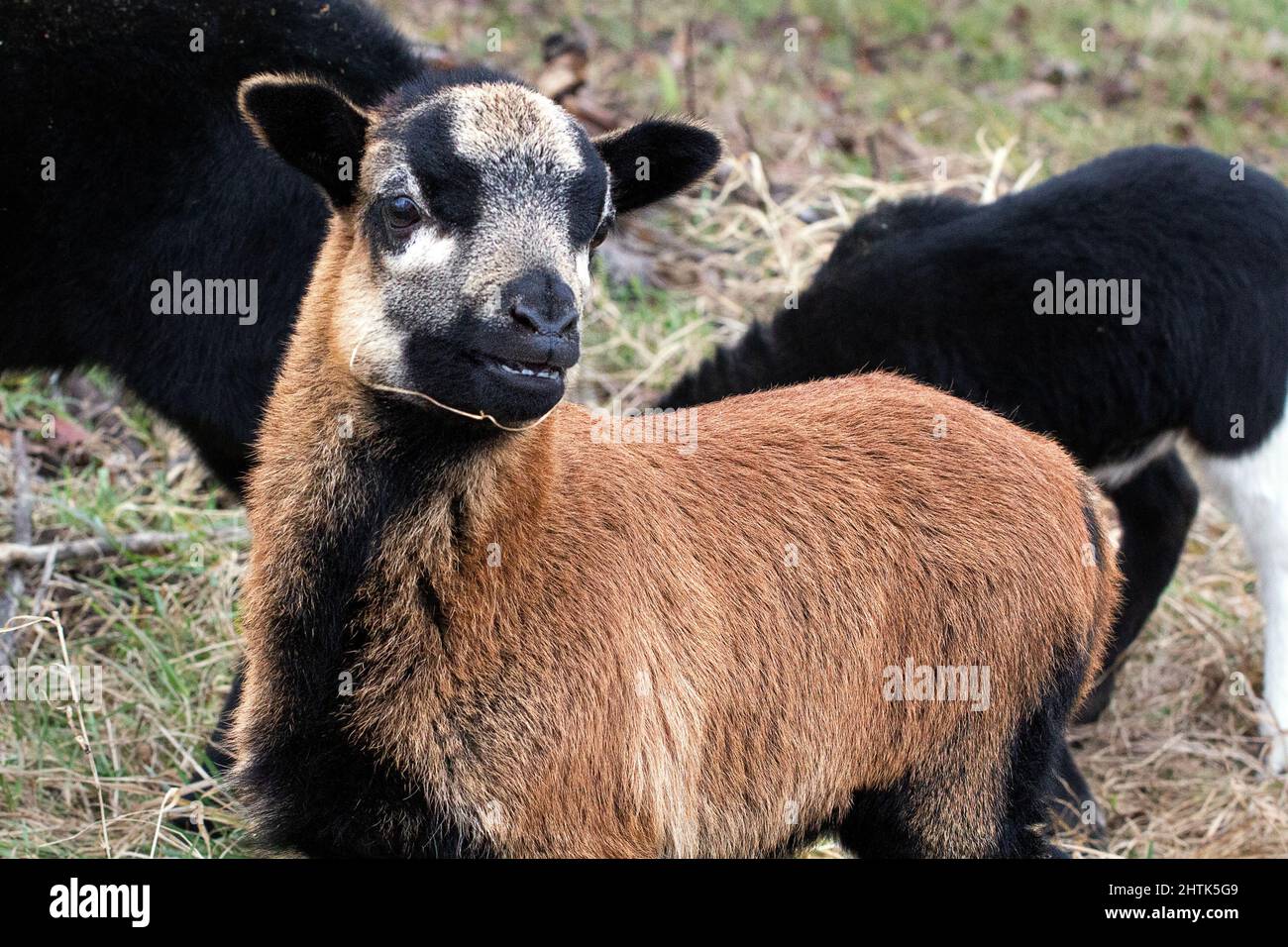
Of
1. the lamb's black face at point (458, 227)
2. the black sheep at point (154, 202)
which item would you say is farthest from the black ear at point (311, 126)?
the black sheep at point (154, 202)

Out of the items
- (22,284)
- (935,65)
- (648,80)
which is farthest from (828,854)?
(935,65)

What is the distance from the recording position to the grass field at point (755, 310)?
5379mm

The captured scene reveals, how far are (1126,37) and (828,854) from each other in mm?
9187

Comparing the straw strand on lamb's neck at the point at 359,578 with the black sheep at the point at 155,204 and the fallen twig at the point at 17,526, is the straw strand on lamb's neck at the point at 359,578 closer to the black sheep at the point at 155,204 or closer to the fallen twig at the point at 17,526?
the black sheep at the point at 155,204

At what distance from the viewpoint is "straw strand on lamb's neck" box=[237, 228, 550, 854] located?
3.38 m

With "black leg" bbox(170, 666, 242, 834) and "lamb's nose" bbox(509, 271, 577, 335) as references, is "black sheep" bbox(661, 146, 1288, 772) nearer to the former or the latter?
"black leg" bbox(170, 666, 242, 834)

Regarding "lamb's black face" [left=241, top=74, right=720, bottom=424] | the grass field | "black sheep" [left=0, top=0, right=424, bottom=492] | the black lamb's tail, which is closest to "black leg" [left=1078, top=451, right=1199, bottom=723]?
the grass field

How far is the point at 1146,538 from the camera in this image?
663 cm

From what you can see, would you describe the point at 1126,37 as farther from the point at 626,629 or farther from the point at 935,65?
the point at 626,629

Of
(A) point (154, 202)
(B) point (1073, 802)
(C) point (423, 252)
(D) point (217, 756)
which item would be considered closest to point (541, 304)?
(C) point (423, 252)

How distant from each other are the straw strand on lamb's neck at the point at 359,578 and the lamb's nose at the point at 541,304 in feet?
1.01

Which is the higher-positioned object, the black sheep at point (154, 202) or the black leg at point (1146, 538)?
the black sheep at point (154, 202)

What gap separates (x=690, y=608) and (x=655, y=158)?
1.31 meters

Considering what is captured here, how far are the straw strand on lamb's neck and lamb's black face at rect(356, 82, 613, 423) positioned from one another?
0.16 m
